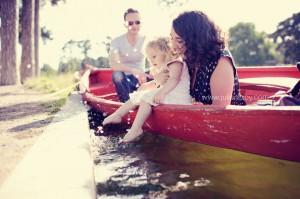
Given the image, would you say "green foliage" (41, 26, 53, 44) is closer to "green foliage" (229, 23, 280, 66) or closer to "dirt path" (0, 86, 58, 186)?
"dirt path" (0, 86, 58, 186)

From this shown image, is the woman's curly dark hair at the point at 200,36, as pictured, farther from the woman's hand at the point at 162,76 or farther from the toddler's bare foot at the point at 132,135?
the toddler's bare foot at the point at 132,135

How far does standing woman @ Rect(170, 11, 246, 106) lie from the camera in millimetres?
3492

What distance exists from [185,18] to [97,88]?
5.21m

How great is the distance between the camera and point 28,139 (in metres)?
4.04

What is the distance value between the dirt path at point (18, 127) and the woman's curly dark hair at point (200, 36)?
171 cm

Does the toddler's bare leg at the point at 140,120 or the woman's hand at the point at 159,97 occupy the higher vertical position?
the woman's hand at the point at 159,97

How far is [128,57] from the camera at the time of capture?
6664 mm

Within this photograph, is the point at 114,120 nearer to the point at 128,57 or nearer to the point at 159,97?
the point at 159,97

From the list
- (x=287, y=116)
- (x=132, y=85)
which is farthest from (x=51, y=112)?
(x=287, y=116)

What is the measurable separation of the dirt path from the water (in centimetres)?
66

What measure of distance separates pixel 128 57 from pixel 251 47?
58980mm

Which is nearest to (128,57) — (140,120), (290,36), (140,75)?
(140,75)

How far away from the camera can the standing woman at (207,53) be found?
3492mm

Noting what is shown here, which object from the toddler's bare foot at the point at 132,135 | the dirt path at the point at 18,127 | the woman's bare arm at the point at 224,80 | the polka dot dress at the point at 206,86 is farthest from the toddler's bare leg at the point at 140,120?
the dirt path at the point at 18,127
